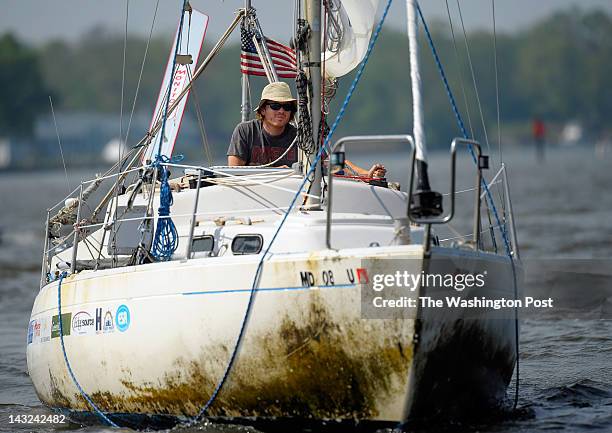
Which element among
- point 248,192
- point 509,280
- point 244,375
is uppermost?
point 248,192

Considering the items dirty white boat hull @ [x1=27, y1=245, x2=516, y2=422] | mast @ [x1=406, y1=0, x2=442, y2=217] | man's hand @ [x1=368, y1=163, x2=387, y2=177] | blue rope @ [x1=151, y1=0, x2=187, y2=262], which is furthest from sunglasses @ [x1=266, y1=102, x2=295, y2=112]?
mast @ [x1=406, y1=0, x2=442, y2=217]

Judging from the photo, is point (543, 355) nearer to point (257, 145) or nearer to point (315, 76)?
point (257, 145)

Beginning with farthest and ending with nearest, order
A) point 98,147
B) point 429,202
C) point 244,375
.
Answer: point 98,147, point 244,375, point 429,202

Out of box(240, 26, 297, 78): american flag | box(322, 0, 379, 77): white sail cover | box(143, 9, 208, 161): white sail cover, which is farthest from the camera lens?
box(143, 9, 208, 161): white sail cover

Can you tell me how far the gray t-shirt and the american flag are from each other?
4.52ft

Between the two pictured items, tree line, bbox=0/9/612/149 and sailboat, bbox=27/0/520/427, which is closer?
sailboat, bbox=27/0/520/427

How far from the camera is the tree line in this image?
472 ft

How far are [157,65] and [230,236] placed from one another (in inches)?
6441

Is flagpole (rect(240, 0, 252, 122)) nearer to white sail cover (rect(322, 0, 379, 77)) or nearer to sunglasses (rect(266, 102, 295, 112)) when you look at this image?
sunglasses (rect(266, 102, 295, 112))

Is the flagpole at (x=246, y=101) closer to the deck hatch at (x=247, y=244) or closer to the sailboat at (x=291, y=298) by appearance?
the sailboat at (x=291, y=298)

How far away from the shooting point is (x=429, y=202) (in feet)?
33.1

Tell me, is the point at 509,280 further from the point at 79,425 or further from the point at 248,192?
the point at 79,425

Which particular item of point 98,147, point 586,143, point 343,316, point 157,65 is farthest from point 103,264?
point 586,143

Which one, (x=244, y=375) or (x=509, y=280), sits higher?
(x=509, y=280)
